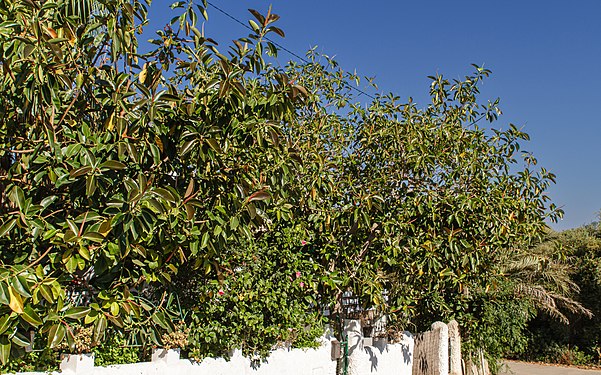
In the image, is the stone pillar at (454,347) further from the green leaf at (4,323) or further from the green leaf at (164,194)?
the green leaf at (4,323)

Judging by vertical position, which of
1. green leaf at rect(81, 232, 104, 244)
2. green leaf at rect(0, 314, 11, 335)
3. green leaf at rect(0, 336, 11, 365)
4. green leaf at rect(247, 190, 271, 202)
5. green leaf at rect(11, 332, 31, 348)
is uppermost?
green leaf at rect(247, 190, 271, 202)

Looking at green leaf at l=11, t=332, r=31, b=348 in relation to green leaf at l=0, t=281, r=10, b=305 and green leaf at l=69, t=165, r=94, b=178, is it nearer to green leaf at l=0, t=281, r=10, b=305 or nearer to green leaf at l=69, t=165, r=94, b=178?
green leaf at l=0, t=281, r=10, b=305

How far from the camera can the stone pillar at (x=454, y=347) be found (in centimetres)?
941

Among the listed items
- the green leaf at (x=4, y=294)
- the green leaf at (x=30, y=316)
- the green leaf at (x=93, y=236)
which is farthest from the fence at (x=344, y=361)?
the green leaf at (x=4, y=294)

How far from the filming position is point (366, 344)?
7.86 meters

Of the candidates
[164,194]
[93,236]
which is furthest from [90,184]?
[164,194]

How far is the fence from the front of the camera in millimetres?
5242

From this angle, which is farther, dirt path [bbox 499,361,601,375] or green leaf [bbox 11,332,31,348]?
dirt path [bbox 499,361,601,375]

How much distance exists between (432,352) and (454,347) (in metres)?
0.58

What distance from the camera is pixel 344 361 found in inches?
303

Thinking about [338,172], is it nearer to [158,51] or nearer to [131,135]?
[158,51]

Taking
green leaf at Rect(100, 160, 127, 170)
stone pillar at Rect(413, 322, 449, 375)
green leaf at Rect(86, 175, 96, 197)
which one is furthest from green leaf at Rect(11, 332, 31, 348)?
stone pillar at Rect(413, 322, 449, 375)

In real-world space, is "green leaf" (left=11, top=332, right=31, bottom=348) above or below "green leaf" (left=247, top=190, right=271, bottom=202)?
below

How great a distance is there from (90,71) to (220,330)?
2854mm
